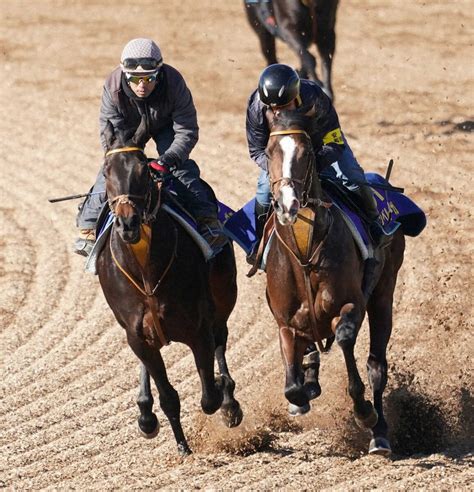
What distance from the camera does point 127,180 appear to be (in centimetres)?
759

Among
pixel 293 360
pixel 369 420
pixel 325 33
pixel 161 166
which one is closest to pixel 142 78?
pixel 161 166

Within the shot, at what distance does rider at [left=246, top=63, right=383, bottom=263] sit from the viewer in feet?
25.6

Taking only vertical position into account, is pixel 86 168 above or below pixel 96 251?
above

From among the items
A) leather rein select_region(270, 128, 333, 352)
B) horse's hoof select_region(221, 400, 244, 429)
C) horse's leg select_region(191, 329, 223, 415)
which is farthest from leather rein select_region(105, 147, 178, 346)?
horse's hoof select_region(221, 400, 244, 429)

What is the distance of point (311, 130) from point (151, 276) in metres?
1.47

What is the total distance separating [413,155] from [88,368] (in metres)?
6.96

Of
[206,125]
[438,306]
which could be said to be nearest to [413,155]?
[206,125]

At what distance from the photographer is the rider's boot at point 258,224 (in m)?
8.74

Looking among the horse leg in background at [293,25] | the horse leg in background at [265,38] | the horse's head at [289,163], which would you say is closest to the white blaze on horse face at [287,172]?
the horse's head at [289,163]

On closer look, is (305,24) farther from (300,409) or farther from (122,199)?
(122,199)

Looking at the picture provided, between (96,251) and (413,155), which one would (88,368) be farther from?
(413,155)

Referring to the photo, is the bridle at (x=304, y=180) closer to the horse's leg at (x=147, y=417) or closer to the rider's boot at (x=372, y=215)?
the rider's boot at (x=372, y=215)

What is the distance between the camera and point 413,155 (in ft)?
54.0

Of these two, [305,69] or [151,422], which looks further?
[305,69]
